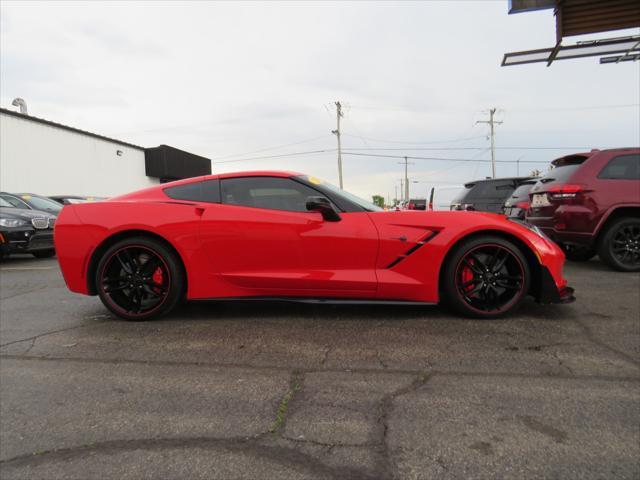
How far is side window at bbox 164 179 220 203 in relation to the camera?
3484mm

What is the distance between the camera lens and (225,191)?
3490 mm

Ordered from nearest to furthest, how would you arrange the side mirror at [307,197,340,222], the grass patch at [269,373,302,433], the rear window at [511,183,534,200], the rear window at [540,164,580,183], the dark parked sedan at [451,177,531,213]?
1. the grass patch at [269,373,302,433]
2. the side mirror at [307,197,340,222]
3. the rear window at [540,164,580,183]
4. the rear window at [511,183,534,200]
5. the dark parked sedan at [451,177,531,213]

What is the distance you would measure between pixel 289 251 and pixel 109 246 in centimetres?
157

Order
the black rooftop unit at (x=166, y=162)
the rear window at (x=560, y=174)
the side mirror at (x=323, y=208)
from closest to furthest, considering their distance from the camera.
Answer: the side mirror at (x=323, y=208) < the rear window at (x=560, y=174) < the black rooftop unit at (x=166, y=162)

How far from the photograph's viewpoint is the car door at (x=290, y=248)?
3.23 meters

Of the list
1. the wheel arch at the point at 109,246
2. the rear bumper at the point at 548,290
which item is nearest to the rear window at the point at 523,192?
the rear bumper at the point at 548,290

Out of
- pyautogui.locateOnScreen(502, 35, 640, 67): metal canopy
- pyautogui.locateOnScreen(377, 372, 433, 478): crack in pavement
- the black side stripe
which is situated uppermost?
pyautogui.locateOnScreen(502, 35, 640, 67): metal canopy

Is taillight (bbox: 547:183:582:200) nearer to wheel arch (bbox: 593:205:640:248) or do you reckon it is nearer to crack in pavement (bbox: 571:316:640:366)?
wheel arch (bbox: 593:205:640:248)

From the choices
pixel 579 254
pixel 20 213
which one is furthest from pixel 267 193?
pixel 20 213

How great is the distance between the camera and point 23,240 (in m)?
7.34

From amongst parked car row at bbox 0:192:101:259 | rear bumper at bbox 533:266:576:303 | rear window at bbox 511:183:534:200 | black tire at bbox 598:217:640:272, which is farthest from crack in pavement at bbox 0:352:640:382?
rear window at bbox 511:183:534:200

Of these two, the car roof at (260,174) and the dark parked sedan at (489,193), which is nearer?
the car roof at (260,174)

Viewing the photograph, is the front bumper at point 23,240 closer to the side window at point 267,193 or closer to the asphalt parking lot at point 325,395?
the asphalt parking lot at point 325,395

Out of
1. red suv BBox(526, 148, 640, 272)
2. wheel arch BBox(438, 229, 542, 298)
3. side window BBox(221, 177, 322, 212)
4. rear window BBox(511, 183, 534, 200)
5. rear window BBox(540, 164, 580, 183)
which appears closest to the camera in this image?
wheel arch BBox(438, 229, 542, 298)
